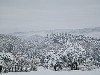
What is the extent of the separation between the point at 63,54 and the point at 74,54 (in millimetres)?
1693

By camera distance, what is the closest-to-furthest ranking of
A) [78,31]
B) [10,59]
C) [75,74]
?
1. [75,74]
2. [10,59]
3. [78,31]

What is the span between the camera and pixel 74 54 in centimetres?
2502

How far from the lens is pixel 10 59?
3362 cm

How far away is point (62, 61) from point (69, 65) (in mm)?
1243

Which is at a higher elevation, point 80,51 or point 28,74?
point 80,51

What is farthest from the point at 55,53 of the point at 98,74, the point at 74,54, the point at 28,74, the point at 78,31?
the point at 78,31

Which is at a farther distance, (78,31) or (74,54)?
(78,31)

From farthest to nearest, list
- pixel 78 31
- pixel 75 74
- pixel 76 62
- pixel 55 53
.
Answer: pixel 78 31 → pixel 55 53 → pixel 76 62 → pixel 75 74

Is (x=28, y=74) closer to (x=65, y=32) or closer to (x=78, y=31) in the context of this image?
(x=65, y=32)

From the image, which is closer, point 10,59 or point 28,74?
point 28,74

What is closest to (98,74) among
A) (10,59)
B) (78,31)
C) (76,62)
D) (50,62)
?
(76,62)

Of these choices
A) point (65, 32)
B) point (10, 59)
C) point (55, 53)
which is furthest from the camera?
point (65, 32)

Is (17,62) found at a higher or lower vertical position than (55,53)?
lower

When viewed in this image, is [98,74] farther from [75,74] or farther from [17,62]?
[17,62]
